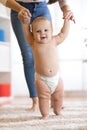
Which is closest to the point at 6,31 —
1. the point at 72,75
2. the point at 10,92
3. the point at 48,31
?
the point at 10,92

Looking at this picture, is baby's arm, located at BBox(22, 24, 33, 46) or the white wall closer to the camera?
baby's arm, located at BBox(22, 24, 33, 46)

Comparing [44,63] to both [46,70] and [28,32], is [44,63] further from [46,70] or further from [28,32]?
[28,32]

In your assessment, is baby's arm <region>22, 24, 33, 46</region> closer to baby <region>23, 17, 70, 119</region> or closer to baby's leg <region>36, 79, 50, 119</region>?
baby <region>23, 17, 70, 119</region>

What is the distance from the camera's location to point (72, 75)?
3.00 meters

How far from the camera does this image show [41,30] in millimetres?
1327

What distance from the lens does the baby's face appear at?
4.36ft

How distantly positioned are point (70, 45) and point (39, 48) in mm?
1699

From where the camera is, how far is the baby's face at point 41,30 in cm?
133

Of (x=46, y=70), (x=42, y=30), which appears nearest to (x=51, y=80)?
(x=46, y=70)

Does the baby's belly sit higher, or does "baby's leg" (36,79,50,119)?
the baby's belly

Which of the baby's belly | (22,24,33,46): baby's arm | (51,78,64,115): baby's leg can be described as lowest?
(51,78,64,115): baby's leg

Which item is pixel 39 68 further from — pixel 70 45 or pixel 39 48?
pixel 70 45

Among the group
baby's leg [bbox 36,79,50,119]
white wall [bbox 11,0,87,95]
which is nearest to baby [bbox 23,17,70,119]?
baby's leg [bbox 36,79,50,119]

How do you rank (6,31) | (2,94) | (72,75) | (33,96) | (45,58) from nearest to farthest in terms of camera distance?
(45,58), (33,96), (2,94), (6,31), (72,75)
